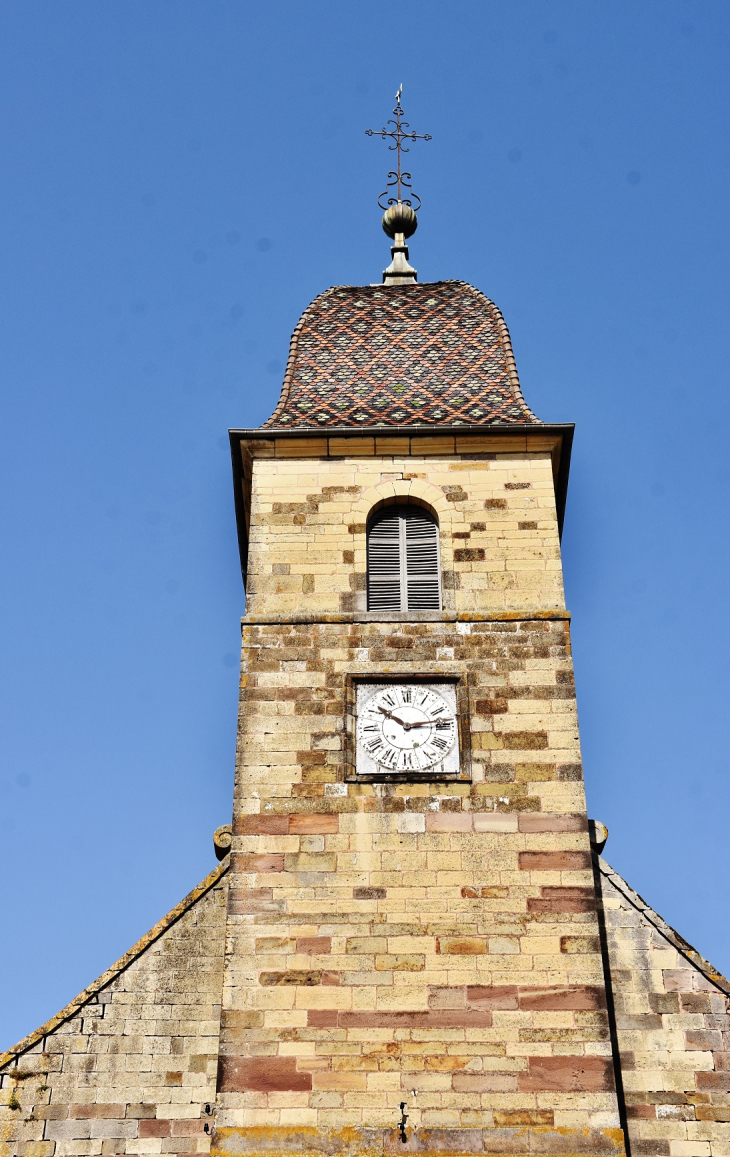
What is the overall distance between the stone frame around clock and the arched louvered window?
93 centimetres

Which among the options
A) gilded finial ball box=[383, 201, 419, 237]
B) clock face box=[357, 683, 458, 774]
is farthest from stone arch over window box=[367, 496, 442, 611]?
gilded finial ball box=[383, 201, 419, 237]

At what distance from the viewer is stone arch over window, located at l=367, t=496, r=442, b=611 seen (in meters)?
15.5

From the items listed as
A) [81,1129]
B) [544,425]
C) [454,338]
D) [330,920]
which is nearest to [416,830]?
[330,920]

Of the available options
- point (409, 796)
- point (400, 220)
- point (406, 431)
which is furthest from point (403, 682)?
point (400, 220)

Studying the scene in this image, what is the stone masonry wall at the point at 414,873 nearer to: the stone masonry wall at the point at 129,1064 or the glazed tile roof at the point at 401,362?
the stone masonry wall at the point at 129,1064

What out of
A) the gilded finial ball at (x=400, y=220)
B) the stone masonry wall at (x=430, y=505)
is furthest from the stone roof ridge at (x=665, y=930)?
the gilded finial ball at (x=400, y=220)

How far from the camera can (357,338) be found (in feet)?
60.3

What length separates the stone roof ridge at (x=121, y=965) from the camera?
1333 cm

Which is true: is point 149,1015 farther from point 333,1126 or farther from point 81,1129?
point 333,1126

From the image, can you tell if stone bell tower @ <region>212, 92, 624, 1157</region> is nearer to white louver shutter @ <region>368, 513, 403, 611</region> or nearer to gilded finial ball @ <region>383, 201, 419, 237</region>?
white louver shutter @ <region>368, 513, 403, 611</region>

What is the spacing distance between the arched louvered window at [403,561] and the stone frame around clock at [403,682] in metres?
0.93

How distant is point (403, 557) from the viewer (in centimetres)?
1584

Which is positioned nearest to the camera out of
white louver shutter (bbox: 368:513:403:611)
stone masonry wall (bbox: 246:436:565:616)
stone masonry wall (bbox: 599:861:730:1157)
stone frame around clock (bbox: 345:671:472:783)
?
stone masonry wall (bbox: 599:861:730:1157)

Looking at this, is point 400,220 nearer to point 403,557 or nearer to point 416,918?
point 403,557
